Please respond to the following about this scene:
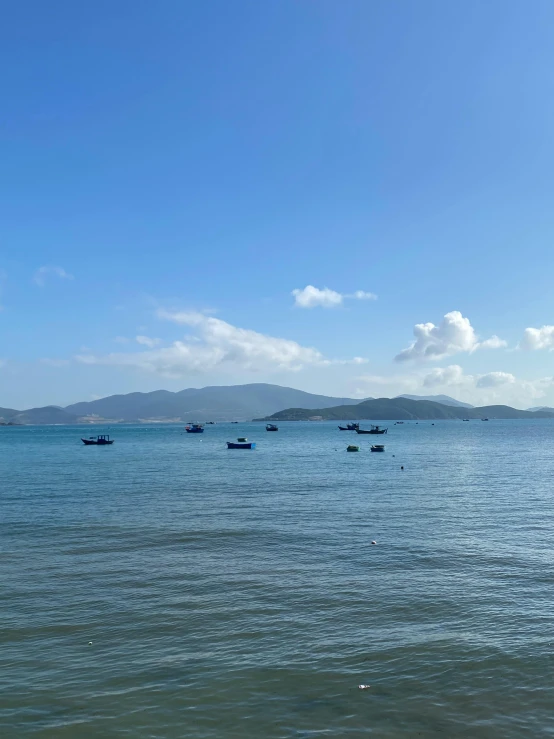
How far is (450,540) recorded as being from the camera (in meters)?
33.1

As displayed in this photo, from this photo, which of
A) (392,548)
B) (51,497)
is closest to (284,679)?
(392,548)

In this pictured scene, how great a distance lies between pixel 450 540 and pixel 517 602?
10.9 metres

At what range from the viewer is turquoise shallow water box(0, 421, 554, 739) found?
14.5 meters

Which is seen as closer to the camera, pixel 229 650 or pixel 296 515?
pixel 229 650

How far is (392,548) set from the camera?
31031 millimetres

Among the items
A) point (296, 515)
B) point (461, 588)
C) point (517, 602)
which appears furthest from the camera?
point (296, 515)

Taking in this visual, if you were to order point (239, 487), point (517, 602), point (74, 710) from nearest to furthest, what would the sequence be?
1. point (74, 710)
2. point (517, 602)
3. point (239, 487)

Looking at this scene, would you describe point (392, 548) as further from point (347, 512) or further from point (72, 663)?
point (72, 663)

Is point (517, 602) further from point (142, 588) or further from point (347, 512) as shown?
point (347, 512)

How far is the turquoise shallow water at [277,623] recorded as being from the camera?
1448 centimetres

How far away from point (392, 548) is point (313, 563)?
555 centimetres

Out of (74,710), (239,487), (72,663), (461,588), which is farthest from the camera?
(239,487)

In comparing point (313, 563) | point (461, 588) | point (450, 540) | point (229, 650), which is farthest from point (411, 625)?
point (450, 540)

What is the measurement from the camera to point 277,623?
66.3 feet
